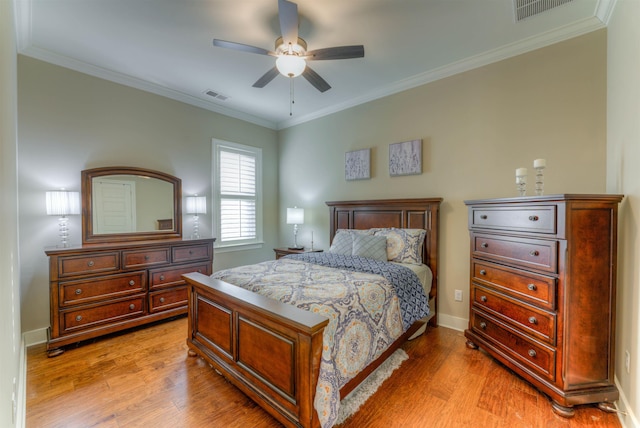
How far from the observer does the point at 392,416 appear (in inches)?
70.2

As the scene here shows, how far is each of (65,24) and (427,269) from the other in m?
4.19

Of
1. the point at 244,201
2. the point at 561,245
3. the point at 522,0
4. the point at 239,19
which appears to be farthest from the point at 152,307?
the point at 522,0

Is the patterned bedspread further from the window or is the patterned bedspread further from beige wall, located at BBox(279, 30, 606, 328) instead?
the window

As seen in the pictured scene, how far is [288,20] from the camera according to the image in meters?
1.95

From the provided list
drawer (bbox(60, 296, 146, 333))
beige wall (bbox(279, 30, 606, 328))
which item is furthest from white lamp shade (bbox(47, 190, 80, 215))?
beige wall (bbox(279, 30, 606, 328))

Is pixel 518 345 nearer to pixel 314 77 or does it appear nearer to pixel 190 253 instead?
pixel 314 77

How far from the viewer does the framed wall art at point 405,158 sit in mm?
3359

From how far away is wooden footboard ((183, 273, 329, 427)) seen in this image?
1521 millimetres

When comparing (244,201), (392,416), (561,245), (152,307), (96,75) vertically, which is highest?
(96,75)

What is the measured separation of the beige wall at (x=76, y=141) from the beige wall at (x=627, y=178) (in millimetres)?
4415

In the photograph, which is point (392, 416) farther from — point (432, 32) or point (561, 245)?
point (432, 32)

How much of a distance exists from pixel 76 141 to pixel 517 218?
4384 millimetres

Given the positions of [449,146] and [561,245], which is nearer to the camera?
[561,245]

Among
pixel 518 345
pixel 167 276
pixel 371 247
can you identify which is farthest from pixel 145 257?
pixel 518 345
